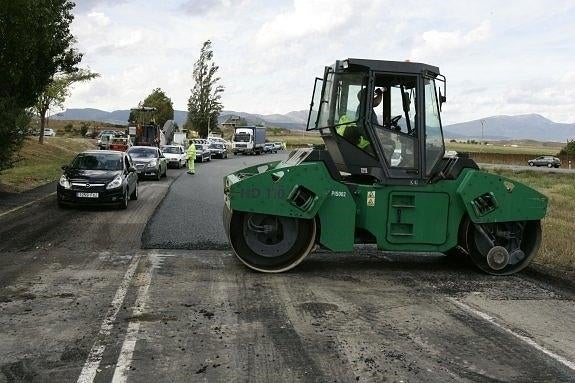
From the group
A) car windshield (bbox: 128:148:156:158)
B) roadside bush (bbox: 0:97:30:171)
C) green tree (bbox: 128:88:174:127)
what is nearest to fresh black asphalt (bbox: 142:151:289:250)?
roadside bush (bbox: 0:97:30:171)

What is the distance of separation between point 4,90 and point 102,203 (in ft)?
16.0

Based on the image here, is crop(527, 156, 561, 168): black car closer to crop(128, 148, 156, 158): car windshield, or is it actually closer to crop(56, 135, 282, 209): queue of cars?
crop(128, 148, 156, 158): car windshield

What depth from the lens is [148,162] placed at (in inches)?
1041

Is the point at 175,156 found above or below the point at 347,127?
below

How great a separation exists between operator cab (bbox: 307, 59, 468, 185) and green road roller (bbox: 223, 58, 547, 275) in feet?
0.05

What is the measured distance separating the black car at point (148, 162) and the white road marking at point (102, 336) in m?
18.7

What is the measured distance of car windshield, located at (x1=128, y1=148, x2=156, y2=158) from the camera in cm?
2746

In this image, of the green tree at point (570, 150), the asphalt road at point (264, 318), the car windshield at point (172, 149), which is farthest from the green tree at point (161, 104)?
the asphalt road at point (264, 318)

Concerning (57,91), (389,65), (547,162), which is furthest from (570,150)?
(389,65)

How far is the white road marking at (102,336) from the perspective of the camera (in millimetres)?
4613

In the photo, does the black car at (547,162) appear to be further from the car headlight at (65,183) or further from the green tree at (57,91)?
the car headlight at (65,183)

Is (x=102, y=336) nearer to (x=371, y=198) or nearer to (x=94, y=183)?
(x=371, y=198)

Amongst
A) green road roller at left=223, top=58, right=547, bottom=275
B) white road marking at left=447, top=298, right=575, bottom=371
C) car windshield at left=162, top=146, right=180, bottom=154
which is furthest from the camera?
car windshield at left=162, top=146, right=180, bottom=154

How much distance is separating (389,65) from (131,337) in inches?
207
